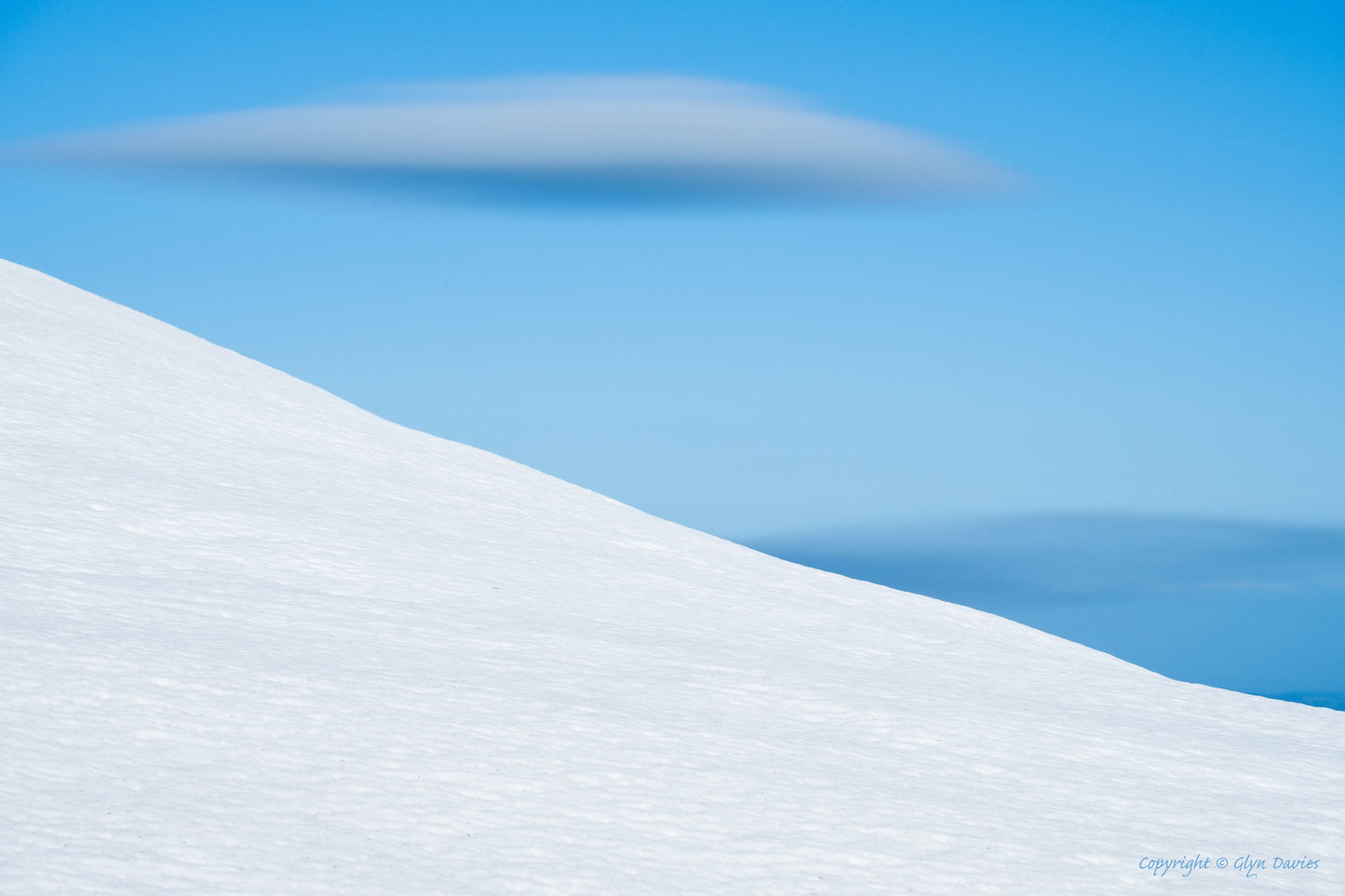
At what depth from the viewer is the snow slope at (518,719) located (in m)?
5.18

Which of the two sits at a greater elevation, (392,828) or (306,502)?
(306,502)

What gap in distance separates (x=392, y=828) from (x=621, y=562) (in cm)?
641

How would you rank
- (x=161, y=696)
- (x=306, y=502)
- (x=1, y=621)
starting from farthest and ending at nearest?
(x=306, y=502) < (x=1, y=621) < (x=161, y=696)

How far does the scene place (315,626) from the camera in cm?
783

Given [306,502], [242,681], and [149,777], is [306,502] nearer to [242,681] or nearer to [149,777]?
[242,681]

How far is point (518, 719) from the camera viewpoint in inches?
262

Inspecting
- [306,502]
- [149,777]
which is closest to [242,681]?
[149,777]

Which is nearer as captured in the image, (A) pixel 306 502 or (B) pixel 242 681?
(B) pixel 242 681

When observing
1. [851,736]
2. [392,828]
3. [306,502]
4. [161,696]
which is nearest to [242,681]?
[161,696]

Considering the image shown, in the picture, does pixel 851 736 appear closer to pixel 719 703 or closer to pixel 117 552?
pixel 719 703

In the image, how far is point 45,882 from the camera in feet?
14.4

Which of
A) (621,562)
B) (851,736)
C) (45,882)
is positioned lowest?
(45,882)

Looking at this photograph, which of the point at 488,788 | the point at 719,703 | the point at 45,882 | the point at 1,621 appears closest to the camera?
the point at 45,882

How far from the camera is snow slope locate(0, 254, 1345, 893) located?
518 cm
